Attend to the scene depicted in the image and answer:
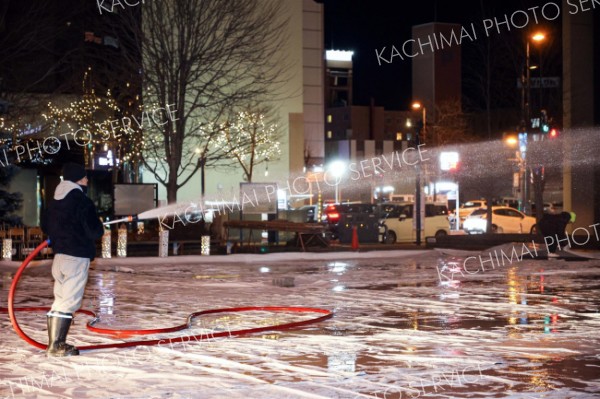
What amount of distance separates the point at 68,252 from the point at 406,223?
31.0m

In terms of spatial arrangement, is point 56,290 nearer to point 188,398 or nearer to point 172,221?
point 188,398

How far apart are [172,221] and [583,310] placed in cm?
1995

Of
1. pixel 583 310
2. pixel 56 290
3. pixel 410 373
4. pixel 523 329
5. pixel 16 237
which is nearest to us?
pixel 410 373

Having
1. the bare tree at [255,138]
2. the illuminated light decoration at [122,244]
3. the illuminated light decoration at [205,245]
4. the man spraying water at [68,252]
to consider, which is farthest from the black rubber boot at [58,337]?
the bare tree at [255,138]

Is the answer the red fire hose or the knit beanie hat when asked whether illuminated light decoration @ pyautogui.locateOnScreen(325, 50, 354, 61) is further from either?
the knit beanie hat

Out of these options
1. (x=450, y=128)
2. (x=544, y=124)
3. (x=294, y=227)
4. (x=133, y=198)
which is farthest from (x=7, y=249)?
(x=450, y=128)

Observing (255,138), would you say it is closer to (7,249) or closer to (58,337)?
(7,249)

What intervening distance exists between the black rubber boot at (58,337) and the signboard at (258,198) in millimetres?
22302

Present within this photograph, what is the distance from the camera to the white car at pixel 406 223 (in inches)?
1549

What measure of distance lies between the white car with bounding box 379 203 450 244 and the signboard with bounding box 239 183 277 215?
707 centimetres

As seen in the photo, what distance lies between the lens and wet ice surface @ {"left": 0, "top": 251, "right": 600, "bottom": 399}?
27.3ft

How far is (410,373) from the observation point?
8.98 metres

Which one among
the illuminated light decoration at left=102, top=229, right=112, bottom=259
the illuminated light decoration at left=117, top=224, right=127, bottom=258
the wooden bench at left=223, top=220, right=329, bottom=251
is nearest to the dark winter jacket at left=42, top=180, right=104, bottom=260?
the illuminated light decoration at left=102, top=229, right=112, bottom=259

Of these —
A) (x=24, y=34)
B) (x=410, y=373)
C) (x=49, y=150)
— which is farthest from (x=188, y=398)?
(x=49, y=150)
